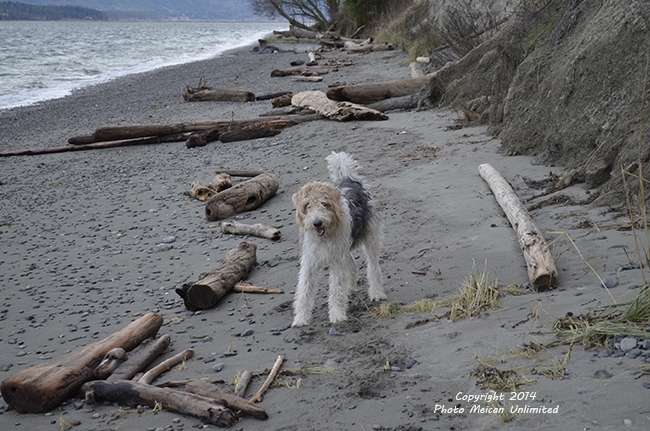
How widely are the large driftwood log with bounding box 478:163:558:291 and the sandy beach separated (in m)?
0.13

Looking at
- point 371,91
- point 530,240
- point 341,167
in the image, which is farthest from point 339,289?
point 371,91

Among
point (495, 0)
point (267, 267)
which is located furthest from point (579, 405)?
point (495, 0)

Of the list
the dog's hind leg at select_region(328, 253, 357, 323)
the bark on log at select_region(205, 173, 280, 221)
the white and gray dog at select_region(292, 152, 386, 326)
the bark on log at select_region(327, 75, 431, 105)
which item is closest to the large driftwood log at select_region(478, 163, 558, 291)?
the white and gray dog at select_region(292, 152, 386, 326)

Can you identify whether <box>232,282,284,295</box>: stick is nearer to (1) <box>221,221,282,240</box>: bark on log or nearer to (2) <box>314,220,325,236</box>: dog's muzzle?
(2) <box>314,220,325,236</box>: dog's muzzle

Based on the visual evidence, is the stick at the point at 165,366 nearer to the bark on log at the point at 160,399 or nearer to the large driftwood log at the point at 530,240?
the bark on log at the point at 160,399

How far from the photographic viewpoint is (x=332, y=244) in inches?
235

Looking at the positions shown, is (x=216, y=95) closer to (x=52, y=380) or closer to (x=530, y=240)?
(x=530, y=240)

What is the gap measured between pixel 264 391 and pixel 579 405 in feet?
7.18

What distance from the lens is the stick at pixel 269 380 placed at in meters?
4.54

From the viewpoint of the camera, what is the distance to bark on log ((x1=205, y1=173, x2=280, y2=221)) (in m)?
9.56

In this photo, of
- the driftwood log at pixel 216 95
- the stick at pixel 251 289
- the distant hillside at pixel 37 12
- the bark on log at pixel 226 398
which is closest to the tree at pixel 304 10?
the driftwood log at pixel 216 95

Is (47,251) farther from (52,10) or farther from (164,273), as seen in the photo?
(52,10)

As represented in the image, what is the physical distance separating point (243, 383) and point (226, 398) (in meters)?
0.28

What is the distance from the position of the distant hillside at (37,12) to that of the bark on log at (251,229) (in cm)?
16918
